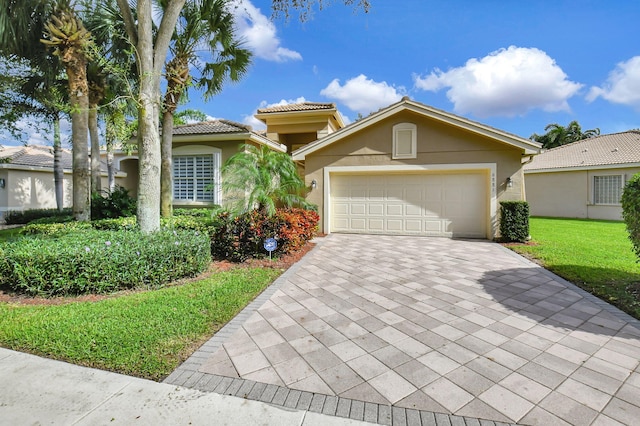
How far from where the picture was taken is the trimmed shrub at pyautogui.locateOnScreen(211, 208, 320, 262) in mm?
7484

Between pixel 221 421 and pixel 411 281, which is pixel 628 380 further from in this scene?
pixel 221 421

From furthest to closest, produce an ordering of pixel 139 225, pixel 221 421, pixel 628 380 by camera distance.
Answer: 1. pixel 139 225
2. pixel 628 380
3. pixel 221 421

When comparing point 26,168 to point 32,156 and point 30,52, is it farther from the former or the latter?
point 30,52

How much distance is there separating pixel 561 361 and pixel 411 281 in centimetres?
286

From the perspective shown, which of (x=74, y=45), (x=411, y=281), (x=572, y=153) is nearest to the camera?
(x=411, y=281)

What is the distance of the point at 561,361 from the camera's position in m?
3.09

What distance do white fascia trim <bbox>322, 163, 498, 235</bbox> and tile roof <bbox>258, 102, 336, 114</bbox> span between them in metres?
4.48

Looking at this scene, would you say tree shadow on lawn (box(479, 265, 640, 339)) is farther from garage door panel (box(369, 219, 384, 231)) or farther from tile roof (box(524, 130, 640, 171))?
tile roof (box(524, 130, 640, 171))

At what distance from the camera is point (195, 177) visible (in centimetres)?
1290

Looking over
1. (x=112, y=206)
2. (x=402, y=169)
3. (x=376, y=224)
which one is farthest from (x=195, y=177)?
(x=402, y=169)

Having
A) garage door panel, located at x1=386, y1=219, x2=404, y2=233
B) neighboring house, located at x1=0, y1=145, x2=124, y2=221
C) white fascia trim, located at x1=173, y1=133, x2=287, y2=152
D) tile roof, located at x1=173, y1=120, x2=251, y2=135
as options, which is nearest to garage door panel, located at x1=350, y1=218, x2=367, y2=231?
garage door panel, located at x1=386, y1=219, x2=404, y2=233

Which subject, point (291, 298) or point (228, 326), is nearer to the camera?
point (228, 326)

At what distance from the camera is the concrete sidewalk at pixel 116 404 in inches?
91.0

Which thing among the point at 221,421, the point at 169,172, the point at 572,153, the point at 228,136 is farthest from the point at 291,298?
the point at 572,153
